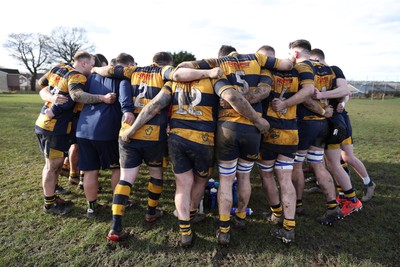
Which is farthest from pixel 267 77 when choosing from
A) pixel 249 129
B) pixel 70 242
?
pixel 70 242

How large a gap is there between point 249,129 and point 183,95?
3.09 ft

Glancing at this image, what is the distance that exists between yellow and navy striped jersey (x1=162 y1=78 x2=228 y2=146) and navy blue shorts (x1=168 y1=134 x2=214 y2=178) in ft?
0.21

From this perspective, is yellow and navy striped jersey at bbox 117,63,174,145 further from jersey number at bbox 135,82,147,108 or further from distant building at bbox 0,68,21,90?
distant building at bbox 0,68,21,90

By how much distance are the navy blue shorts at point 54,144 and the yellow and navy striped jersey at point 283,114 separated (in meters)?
3.15

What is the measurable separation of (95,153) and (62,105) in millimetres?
924

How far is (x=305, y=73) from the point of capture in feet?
12.4

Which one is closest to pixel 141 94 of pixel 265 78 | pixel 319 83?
pixel 265 78

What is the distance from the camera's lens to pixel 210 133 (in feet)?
11.4

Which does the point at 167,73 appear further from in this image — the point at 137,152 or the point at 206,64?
the point at 137,152

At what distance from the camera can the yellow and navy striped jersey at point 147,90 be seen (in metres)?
3.62

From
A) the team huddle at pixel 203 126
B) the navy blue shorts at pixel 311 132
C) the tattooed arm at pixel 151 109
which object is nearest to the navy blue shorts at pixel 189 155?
the team huddle at pixel 203 126

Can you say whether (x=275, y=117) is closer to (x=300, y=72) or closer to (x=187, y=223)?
(x=300, y=72)

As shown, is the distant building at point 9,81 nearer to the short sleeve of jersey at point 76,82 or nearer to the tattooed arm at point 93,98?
the short sleeve of jersey at point 76,82

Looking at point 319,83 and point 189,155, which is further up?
point 319,83
